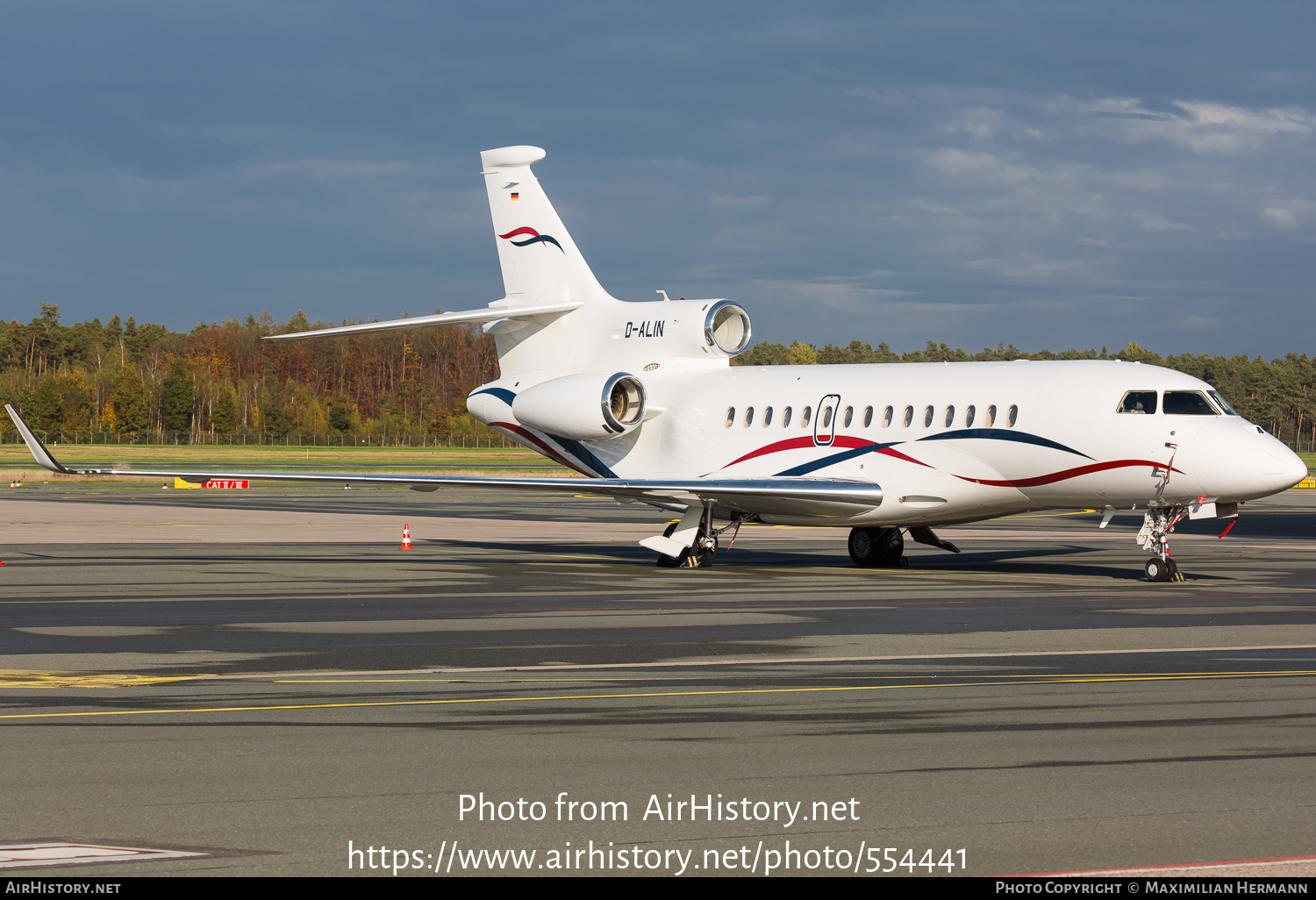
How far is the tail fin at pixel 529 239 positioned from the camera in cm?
3108

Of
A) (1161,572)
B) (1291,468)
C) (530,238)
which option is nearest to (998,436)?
(1161,572)

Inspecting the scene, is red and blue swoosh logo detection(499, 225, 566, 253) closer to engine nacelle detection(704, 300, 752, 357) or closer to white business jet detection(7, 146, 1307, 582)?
white business jet detection(7, 146, 1307, 582)

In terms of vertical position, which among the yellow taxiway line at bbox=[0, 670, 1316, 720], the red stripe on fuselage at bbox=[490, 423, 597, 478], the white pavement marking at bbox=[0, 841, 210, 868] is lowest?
the yellow taxiway line at bbox=[0, 670, 1316, 720]

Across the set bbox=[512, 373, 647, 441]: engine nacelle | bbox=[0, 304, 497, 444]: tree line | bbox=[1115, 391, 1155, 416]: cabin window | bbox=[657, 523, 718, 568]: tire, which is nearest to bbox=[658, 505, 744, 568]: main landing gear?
bbox=[657, 523, 718, 568]: tire

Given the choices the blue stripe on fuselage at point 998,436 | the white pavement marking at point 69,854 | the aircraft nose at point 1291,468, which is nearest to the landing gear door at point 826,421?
the blue stripe on fuselage at point 998,436

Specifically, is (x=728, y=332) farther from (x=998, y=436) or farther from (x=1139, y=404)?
(x=1139, y=404)

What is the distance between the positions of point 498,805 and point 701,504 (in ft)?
63.1

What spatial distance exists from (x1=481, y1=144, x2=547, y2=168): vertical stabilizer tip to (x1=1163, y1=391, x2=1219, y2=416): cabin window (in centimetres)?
1495

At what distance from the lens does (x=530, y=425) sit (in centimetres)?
3022

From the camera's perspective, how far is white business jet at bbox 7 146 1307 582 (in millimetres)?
22984

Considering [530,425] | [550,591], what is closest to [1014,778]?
[550,591]

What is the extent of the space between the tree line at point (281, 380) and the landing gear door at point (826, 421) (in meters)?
100

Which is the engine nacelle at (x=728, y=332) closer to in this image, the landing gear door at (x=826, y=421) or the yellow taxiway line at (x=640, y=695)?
the landing gear door at (x=826, y=421)

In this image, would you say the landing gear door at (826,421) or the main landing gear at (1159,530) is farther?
the landing gear door at (826,421)
